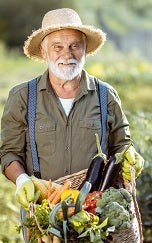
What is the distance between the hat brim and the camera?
4.86 metres

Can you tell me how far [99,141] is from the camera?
4.88 metres

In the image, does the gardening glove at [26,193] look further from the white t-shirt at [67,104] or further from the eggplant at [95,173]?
the white t-shirt at [67,104]

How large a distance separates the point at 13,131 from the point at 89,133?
48 cm

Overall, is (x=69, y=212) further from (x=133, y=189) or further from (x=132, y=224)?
(x=133, y=189)

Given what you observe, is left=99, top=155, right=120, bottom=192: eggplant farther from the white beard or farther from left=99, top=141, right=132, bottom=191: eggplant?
the white beard

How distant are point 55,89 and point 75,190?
2.93 feet

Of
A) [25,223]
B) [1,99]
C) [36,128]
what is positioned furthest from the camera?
[1,99]

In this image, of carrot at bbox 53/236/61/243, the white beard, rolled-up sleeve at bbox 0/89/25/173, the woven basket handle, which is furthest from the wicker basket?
the white beard

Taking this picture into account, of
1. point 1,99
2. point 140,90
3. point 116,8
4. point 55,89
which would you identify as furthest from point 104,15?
point 55,89

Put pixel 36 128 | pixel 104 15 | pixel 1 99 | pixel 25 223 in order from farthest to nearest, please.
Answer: pixel 104 15 < pixel 1 99 < pixel 36 128 < pixel 25 223

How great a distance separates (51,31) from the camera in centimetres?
486

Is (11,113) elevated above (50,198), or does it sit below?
above

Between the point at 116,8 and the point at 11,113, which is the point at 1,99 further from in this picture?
the point at 116,8

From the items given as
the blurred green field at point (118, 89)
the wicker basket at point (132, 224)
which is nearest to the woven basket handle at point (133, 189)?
the wicker basket at point (132, 224)
